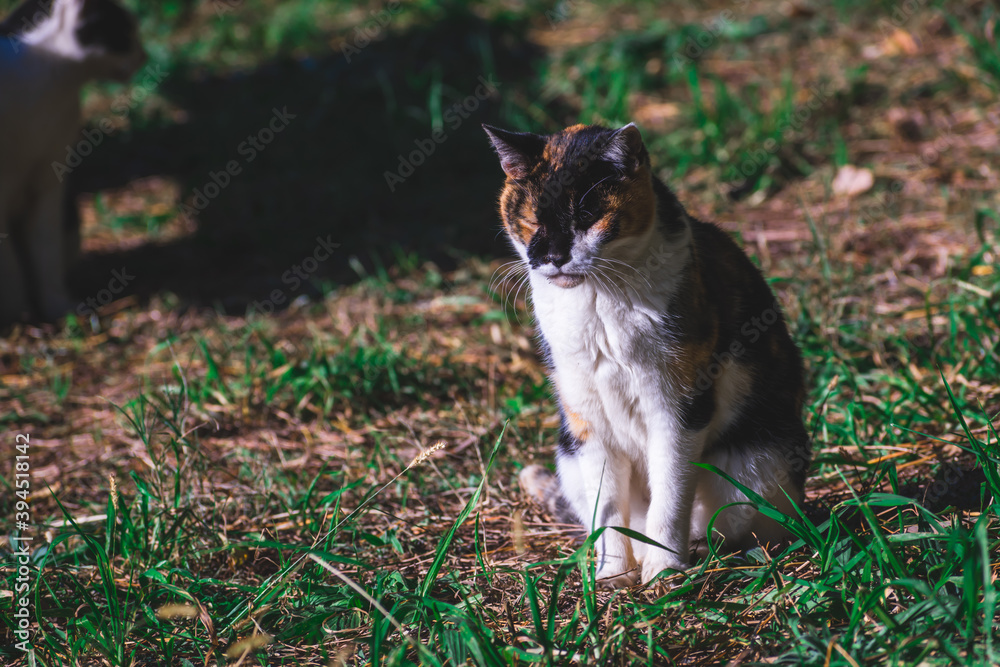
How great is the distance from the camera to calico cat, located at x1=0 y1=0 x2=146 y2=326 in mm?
3912

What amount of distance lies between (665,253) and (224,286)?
124 inches

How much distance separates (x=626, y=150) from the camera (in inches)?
74.4

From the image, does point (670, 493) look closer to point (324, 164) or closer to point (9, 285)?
point (9, 285)

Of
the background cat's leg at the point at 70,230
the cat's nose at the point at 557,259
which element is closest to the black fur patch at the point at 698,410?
the cat's nose at the point at 557,259

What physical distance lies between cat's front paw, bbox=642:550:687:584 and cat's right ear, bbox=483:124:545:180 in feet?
3.31

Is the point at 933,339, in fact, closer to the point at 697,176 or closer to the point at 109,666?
the point at 697,176

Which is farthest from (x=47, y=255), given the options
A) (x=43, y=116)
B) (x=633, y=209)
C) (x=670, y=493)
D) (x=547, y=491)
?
(x=670, y=493)

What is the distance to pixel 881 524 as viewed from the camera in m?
2.13

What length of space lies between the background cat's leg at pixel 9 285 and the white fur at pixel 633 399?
3323mm

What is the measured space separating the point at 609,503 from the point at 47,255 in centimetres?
353

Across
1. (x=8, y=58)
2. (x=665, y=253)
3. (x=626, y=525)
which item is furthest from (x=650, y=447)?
(x=8, y=58)

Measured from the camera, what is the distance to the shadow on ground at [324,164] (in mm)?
4582

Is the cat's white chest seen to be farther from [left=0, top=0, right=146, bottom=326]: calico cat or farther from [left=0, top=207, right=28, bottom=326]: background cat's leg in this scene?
[left=0, top=207, right=28, bottom=326]: background cat's leg

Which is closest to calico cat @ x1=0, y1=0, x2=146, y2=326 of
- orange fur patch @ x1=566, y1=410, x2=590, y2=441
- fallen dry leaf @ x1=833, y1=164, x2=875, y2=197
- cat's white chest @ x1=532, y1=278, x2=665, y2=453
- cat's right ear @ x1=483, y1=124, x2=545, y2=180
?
cat's right ear @ x1=483, y1=124, x2=545, y2=180
